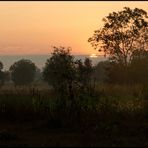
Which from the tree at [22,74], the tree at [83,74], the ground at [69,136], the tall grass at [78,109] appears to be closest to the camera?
the ground at [69,136]

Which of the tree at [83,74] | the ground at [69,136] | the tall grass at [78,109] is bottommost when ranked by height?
the ground at [69,136]

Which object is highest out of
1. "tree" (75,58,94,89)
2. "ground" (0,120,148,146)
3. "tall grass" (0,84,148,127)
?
"tree" (75,58,94,89)

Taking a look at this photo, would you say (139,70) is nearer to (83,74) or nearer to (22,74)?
(83,74)

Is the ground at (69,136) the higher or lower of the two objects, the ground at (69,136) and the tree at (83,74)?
the lower

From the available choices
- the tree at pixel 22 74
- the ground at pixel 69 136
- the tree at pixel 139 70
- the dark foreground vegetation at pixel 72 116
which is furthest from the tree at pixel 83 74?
the tree at pixel 22 74

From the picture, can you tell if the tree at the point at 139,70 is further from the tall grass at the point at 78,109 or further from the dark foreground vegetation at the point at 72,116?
the tall grass at the point at 78,109

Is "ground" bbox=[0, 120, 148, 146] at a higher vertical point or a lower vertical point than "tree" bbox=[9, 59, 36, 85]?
lower

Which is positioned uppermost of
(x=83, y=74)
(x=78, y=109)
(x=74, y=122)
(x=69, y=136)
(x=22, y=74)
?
(x=83, y=74)

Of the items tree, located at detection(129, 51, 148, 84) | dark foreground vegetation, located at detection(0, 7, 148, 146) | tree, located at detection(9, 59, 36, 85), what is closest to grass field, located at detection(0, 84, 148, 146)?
dark foreground vegetation, located at detection(0, 7, 148, 146)

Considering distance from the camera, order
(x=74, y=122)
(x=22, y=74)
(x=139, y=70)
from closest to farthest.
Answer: (x=74, y=122)
(x=139, y=70)
(x=22, y=74)

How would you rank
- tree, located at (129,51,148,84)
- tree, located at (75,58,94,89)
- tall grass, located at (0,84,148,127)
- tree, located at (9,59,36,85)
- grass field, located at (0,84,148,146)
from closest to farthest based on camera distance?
grass field, located at (0,84,148,146) < tall grass, located at (0,84,148,127) < tree, located at (75,58,94,89) < tree, located at (129,51,148,84) < tree, located at (9,59,36,85)

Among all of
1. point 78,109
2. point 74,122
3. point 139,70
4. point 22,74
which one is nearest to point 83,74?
point 78,109

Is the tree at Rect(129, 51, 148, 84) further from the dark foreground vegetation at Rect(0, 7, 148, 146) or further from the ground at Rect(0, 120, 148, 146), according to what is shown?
the ground at Rect(0, 120, 148, 146)

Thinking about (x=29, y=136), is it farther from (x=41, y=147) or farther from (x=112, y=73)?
(x=112, y=73)
